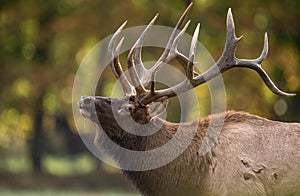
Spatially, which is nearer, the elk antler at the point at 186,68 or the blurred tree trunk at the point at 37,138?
the elk antler at the point at 186,68

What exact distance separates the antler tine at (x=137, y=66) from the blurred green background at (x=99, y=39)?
9144mm

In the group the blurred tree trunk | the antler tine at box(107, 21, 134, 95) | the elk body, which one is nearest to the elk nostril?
the elk body

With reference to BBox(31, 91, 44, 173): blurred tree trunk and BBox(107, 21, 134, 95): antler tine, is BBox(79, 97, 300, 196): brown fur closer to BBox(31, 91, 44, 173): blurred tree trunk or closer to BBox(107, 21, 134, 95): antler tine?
BBox(107, 21, 134, 95): antler tine

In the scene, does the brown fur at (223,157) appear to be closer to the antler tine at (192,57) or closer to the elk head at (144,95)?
the elk head at (144,95)

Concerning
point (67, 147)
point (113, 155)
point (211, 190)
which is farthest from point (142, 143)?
point (67, 147)

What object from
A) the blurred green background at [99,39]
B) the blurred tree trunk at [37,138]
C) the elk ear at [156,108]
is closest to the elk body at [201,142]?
the elk ear at [156,108]

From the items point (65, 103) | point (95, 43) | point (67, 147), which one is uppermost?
point (95, 43)

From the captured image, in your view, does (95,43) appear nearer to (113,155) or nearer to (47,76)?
(47,76)

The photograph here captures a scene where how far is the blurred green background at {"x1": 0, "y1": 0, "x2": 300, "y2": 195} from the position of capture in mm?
19156

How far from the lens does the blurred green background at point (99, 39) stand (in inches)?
754

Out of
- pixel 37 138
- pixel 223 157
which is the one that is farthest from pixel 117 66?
pixel 37 138

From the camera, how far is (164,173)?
8273mm

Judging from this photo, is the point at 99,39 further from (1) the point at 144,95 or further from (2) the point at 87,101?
(2) the point at 87,101

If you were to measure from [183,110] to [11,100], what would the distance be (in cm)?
670
